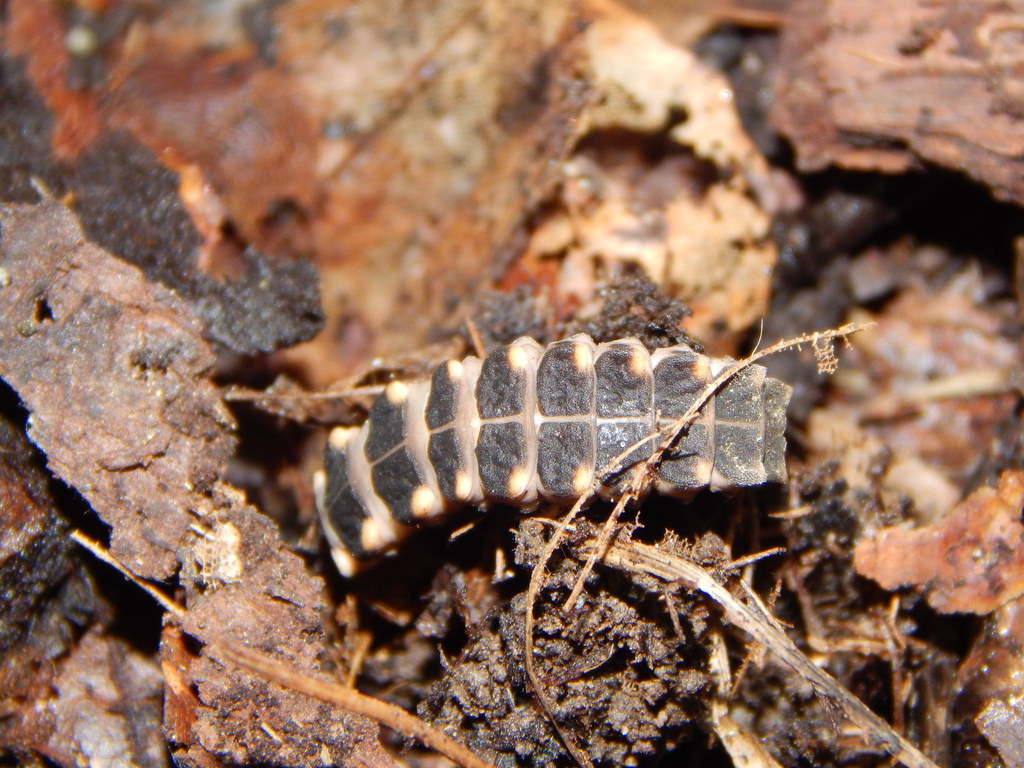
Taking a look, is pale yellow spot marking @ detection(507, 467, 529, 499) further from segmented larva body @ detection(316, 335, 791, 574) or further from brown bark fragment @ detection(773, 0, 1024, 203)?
brown bark fragment @ detection(773, 0, 1024, 203)

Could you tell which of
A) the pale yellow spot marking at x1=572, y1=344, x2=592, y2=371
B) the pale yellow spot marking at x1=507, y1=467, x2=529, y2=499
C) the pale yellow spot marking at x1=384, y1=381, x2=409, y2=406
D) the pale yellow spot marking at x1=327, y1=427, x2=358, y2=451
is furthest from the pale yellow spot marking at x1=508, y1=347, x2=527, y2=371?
the pale yellow spot marking at x1=327, y1=427, x2=358, y2=451

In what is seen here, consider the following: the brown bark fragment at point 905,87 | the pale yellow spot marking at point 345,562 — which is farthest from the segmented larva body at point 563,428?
the brown bark fragment at point 905,87

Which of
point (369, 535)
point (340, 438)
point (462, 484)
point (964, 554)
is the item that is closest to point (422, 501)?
point (462, 484)

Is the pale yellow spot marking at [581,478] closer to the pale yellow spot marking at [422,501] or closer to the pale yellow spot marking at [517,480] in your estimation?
the pale yellow spot marking at [517,480]

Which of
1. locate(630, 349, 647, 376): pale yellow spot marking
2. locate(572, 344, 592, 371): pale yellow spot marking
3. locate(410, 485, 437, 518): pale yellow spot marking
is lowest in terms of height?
locate(410, 485, 437, 518): pale yellow spot marking

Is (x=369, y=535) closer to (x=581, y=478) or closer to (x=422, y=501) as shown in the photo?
(x=422, y=501)

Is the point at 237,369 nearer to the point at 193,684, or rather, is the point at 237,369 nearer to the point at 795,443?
the point at 193,684

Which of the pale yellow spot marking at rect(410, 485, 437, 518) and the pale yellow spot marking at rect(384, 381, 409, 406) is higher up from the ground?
the pale yellow spot marking at rect(384, 381, 409, 406)
